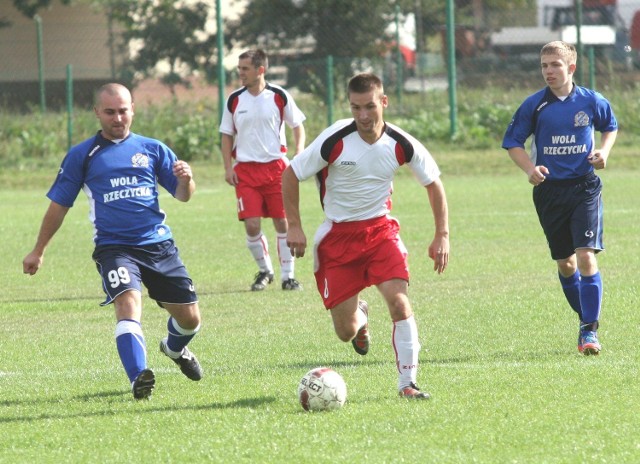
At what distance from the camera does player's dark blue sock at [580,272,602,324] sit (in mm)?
7781

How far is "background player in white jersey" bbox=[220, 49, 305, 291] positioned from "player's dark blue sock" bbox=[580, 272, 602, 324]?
13.7 feet

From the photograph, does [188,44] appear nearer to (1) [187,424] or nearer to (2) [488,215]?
(2) [488,215]

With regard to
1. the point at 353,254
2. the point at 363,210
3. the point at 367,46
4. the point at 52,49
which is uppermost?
the point at 52,49

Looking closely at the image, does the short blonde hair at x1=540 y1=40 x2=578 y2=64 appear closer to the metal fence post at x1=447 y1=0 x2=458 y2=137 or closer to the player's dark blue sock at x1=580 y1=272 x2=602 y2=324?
the player's dark blue sock at x1=580 y1=272 x2=602 y2=324

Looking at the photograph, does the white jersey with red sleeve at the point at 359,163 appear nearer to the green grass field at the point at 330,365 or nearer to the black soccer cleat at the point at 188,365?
the green grass field at the point at 330,365

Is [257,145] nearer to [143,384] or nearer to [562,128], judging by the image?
[562,128]

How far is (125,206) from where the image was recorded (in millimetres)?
6922

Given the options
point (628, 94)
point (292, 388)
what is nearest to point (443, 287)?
point (292, 388)

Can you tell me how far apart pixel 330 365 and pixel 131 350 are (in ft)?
4.95

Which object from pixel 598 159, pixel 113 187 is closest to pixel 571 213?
pixel 598 159

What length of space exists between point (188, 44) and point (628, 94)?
10.7 meters

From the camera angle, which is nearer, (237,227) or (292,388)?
(292,388)

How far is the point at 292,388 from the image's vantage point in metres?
6.80

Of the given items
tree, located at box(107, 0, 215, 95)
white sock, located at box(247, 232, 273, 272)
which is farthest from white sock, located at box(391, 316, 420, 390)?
tree, located at box(107, 0, 215, 95)
